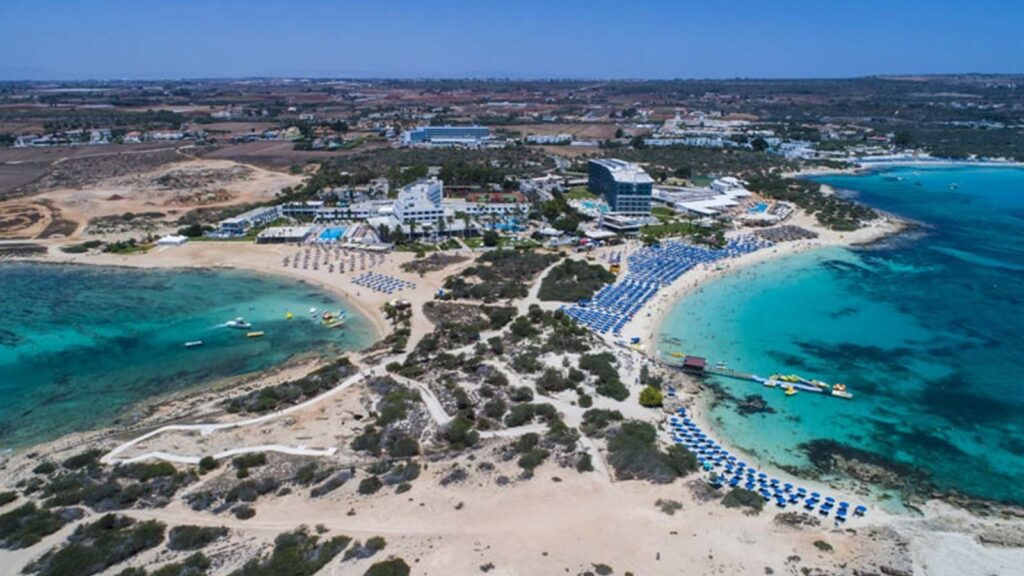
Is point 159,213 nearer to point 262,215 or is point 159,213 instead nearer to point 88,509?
point 262,215

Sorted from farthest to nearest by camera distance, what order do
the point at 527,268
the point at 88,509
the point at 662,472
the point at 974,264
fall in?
the point at 974,264
the point at 527,268
the point at 662,472
the point at 88,509

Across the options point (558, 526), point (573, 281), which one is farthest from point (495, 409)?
point (573, 281)

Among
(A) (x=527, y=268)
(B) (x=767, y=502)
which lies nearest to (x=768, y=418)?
(B) (x=767, y=502)

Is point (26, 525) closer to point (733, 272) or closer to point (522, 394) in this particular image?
point (522, 394)

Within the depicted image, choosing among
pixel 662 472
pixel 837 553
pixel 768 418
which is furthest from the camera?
pixel 768 418

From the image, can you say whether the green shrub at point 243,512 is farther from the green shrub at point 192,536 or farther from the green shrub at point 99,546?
the green shrub at point 99,546

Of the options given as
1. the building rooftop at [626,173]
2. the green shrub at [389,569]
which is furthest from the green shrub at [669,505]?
the building rooftop at [626,173]

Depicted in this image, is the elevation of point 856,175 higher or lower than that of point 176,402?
higher
